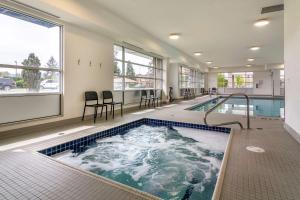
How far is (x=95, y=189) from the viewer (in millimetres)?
1576

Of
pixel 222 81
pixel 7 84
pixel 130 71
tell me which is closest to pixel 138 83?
pixel 130 71

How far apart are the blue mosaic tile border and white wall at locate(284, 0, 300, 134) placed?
1.17 metres

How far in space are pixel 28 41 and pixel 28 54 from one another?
0.86 ft

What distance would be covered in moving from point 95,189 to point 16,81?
3.01 meters

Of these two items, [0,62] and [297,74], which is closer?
[297,74]

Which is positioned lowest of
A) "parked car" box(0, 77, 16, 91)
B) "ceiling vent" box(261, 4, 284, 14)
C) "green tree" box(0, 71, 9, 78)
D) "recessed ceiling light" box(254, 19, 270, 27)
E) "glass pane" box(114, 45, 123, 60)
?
"parked car" box(0, 77, 16, 91)

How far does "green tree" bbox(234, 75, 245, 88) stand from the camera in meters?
18.4

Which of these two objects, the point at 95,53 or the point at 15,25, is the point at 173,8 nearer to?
the point at 95,53

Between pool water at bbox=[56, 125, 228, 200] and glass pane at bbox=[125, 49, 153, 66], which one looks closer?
pool water at bbox=[56, 125, 228, 200]

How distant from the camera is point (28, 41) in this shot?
3678 mm

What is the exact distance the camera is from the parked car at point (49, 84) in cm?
398

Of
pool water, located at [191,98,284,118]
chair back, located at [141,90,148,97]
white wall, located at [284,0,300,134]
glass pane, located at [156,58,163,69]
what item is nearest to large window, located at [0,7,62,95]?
chair back, located at [141,90,148,97]

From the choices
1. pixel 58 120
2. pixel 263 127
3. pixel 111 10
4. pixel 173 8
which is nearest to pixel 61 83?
pixel 58 120

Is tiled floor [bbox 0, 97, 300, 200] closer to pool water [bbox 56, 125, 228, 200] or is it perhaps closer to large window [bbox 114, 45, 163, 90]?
pool water [bbox 56, 125, 228, 200]
